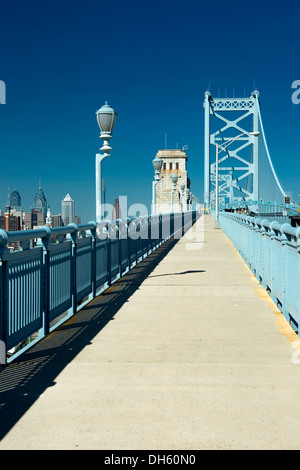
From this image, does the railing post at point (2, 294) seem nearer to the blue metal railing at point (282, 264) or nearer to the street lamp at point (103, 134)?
the blue metal railing at point (282, 264)

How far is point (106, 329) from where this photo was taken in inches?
271

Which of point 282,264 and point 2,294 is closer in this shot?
point 2,294

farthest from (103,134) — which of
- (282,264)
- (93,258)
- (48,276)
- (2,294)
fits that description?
(2,294)

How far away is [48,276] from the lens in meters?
6.28

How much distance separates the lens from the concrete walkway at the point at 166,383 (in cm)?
357

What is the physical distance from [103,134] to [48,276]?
4.80m

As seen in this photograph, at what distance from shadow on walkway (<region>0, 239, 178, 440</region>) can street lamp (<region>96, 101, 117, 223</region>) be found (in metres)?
1.90

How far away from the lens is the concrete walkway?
11.7ft

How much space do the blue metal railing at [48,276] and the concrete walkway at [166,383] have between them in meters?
0.25

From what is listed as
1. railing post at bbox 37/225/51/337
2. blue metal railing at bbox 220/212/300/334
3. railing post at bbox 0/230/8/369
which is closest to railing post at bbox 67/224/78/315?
railing post at bbox 37/225/51/337

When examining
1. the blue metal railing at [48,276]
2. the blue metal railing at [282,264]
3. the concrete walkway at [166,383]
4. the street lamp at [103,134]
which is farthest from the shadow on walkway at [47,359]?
the blue metal railing at [282,264]

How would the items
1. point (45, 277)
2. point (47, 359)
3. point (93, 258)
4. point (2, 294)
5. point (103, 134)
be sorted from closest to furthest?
point (2, 294) → point (47, 359) → point (45, 277) → point (93, 258) → point (103, 134)

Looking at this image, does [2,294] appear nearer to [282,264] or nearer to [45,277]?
[45,277]

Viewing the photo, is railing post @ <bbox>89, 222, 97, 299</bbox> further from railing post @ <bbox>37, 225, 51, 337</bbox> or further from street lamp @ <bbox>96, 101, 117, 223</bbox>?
railing post @ <bbox>37, 225, 51, 337</bbox>
